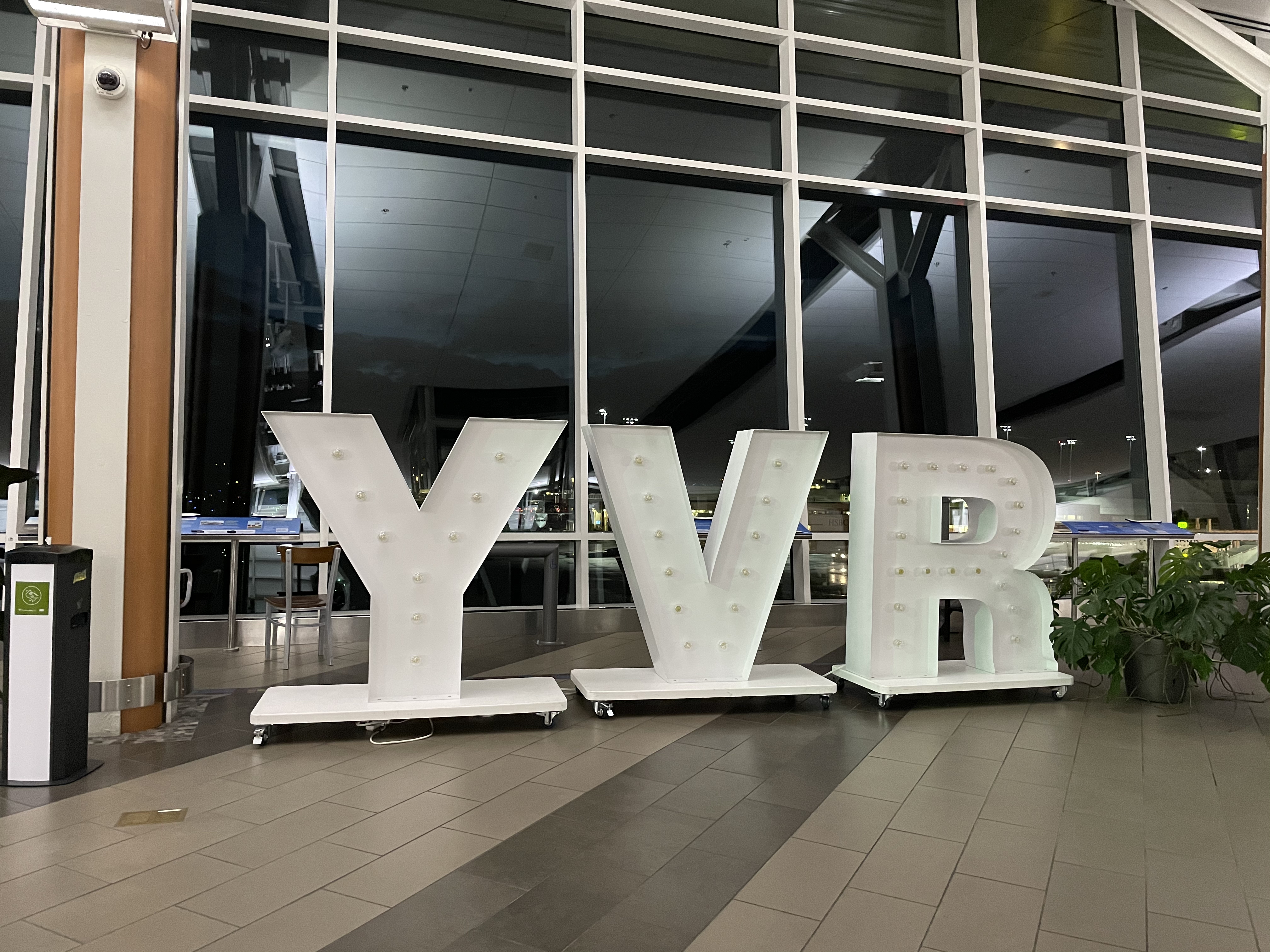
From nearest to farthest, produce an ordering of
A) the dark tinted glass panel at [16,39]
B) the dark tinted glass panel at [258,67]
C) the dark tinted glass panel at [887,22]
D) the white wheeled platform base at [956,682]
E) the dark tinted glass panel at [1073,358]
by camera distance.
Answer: the white wheeled platform base at [956,682], the dark tinted glass panel at [16,39], the dark tinted glass panel at [258,67], the dark tinted glass panel at [887,22], the dark tinted glass panel at [1073,358]

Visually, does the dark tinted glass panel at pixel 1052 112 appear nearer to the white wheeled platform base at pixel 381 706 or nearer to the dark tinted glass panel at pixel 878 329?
the dark tinted glass panel at pixel 878 329

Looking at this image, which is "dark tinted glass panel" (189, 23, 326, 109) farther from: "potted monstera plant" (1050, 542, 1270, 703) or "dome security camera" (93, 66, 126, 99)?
"potted monstera plant" (1050, 542, 1270, 703)

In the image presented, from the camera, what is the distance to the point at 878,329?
26.6ft

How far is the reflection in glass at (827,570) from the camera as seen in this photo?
25.2 feet

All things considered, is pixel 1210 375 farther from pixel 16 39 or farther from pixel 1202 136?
pixel 16 39

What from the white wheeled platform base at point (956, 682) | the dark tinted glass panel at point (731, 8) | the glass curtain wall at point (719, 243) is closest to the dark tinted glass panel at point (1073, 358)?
the glass curtain wall at point (719, 243)

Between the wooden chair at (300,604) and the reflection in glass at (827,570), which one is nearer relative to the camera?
the wooden chair at (300,604)

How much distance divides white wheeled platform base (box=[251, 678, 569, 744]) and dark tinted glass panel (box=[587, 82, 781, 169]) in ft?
17.1

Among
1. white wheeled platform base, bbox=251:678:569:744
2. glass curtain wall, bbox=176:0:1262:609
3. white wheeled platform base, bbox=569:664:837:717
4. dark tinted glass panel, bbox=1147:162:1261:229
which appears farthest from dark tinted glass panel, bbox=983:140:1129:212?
white wheeled platform base, bbox=251:678:569:744

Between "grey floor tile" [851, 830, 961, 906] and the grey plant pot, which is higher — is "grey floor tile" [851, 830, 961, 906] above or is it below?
below

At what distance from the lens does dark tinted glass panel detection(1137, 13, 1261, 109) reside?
8789 mm

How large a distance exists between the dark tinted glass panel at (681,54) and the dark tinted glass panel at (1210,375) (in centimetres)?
458

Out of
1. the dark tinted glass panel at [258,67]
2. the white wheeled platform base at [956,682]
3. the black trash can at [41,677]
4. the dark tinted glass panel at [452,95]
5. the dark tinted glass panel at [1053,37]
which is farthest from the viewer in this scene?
the dark tinted glass panel at [1053,37]

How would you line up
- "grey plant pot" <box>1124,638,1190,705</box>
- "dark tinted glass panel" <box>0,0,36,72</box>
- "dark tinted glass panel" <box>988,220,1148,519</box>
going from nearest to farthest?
1. "grey plant pot" <box>1124,638,1190,705</box>
2. "dark tinted glass panel" <box>0,0,36,72</box>
3. "dark tinted glass panel" <box>988,220,1148,519</box>
